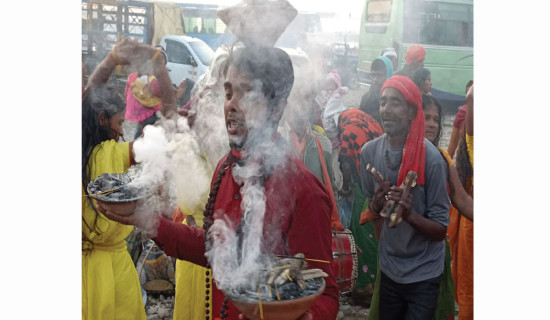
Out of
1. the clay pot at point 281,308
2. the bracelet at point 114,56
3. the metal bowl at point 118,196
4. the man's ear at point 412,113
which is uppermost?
the bracelet at point 114,56

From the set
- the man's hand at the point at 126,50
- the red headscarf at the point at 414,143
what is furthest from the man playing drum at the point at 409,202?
the man's hand at the point at 126,50

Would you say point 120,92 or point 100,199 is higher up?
point 120,92

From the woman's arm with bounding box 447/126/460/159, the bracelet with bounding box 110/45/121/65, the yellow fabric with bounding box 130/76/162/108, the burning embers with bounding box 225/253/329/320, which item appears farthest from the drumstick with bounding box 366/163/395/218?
the bracelet with bounding box 110/45/121/65

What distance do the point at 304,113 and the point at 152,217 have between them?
992 millimetres

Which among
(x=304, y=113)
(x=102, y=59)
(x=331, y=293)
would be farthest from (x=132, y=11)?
(x=331, y=293)

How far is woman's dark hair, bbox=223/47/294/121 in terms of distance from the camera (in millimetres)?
2527

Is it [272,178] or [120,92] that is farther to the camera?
[120,92]

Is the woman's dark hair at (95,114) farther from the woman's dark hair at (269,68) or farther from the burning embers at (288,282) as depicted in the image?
the burning embers at (288,282)

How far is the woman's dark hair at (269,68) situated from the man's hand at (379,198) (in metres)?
0.75

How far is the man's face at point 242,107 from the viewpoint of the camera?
2.51 m

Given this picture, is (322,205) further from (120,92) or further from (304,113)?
(120,92)

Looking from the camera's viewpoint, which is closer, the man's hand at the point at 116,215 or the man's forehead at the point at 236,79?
the man's hand at the point at 116,215

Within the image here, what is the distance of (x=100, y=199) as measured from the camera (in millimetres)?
2287

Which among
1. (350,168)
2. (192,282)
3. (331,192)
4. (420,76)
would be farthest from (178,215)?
(420,76)
